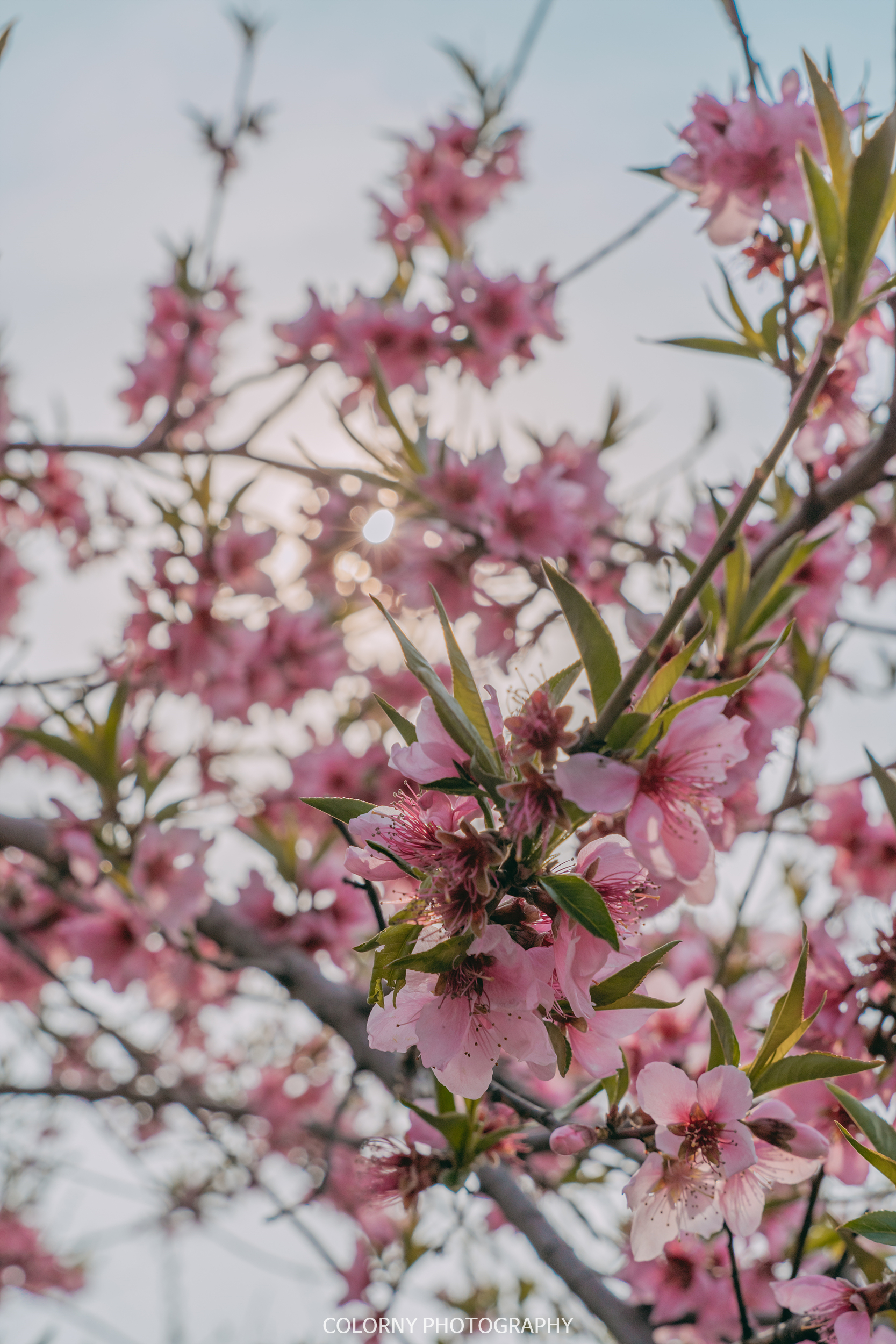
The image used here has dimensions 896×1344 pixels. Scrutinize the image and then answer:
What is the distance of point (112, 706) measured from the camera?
181 cm

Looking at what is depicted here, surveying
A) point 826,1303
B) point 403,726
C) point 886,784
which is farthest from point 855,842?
point 403,726

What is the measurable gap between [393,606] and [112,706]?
85cm

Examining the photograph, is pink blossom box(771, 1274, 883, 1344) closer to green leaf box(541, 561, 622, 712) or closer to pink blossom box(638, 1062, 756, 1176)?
pink blossom box(638, 1062, 756, 1176)

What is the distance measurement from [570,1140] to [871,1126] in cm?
30

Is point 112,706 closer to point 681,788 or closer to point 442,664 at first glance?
point 442,664

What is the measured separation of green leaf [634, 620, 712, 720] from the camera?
0.73 metres

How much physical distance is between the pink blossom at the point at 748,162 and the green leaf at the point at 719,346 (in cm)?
22

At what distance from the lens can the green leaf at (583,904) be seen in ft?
2.10

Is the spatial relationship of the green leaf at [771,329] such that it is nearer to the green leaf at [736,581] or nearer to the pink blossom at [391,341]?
the green leaf at [736,581]

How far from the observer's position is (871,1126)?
841 mm

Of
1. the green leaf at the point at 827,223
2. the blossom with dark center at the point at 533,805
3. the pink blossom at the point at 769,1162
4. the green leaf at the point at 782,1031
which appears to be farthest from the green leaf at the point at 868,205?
the pink blossom at the point at 769,1162

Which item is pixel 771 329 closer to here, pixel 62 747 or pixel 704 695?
pixel 704 695

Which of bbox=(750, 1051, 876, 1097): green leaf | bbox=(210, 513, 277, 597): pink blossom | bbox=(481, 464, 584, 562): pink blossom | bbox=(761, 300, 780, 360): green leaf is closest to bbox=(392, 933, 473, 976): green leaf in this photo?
bbox=(750, 1051, 876, 1097): green leaf

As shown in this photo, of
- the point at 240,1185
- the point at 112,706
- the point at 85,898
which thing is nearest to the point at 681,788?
the point at 112,706
